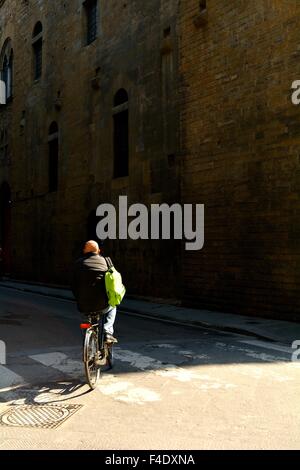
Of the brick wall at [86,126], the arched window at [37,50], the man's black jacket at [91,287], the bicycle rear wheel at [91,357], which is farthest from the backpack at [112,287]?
the arched window at [37,50]

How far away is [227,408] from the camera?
5.16 metres

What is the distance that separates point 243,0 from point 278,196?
17.2ft

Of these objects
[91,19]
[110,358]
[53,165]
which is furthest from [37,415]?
[53,165]

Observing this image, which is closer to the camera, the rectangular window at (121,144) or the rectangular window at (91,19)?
the rectangular window at (121,144)

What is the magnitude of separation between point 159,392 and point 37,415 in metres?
1.47

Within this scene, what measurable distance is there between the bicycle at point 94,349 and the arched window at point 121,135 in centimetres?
1163

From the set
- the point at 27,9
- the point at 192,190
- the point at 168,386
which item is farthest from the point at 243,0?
the point at 27,9

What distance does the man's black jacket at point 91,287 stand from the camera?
624cm

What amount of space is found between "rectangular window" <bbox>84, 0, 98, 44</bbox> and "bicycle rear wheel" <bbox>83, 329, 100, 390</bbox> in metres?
16.3

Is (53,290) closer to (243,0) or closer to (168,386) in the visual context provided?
(243,0)

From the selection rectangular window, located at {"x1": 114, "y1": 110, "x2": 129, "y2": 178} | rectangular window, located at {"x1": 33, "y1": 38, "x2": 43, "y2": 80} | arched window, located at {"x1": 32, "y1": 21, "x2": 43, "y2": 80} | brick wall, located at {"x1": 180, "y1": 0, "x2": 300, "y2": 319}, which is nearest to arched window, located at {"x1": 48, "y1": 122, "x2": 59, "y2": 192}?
arched window, located at {"x1": 32, "y1": 21, "x2": 43, "y2": 80}

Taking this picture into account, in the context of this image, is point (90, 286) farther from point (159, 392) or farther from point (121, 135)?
point (121, 135)

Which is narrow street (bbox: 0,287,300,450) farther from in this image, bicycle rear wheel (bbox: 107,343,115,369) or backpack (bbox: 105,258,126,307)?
backpack (bbox: 105,258,126,307)

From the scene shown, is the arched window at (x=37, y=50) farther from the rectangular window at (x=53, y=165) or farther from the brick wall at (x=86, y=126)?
the rectangular window at (x=53, y=165)
